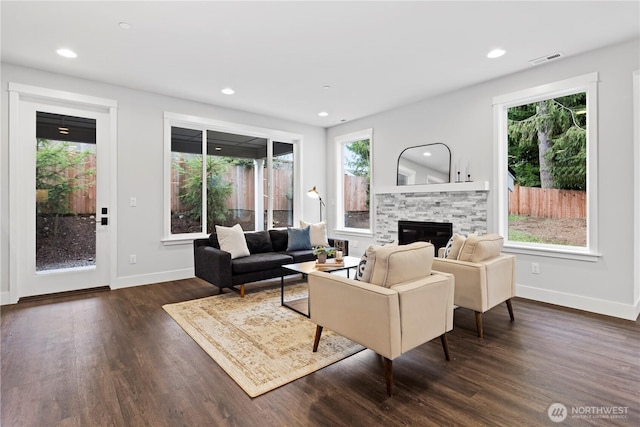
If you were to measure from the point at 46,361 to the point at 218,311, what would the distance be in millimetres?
1393

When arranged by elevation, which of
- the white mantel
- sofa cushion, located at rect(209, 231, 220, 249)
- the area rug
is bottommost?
the area rug

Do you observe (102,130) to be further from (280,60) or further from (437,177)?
(437,177)

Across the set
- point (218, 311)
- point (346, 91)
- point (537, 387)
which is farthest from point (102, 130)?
point (537, 387)

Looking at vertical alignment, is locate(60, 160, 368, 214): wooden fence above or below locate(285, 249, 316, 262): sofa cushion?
above

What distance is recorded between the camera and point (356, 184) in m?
6.34

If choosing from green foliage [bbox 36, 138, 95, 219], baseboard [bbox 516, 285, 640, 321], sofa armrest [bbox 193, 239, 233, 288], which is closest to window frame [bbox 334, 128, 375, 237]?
baseboard [bbox 516, 285, 640, 321]

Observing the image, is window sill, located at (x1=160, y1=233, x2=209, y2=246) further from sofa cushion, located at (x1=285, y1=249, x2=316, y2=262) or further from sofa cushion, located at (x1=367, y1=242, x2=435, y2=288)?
sofa cushion, located at (x1=367, y1=242, x2=435, y2=288)

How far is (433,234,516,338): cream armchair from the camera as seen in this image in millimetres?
2736

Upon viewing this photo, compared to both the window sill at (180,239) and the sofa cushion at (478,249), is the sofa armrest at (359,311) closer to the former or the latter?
the sofa cushion at (478,249)

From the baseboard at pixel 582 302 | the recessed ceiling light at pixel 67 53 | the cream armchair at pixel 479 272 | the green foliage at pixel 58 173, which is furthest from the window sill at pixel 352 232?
the recessed ceiling light at pixel 67 53

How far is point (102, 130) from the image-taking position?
14.3 feet

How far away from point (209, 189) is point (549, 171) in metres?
4.80

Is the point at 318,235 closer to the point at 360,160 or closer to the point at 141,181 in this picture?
the point at 360,160

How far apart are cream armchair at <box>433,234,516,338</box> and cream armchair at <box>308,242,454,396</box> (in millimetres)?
520
